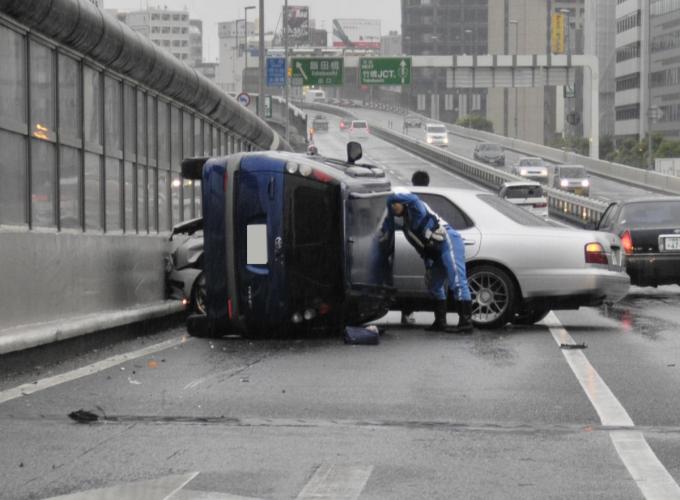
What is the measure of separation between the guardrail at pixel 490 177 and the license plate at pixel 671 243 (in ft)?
106

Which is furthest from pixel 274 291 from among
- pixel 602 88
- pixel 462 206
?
pixel 602 88

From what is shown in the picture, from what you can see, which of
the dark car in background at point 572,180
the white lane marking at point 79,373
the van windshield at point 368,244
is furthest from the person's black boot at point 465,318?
the dark car in background at point 572,180

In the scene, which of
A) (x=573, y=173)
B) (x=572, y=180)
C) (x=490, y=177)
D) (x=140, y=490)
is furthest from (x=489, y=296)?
(x=490, y=177)

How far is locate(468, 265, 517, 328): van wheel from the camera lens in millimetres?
16125

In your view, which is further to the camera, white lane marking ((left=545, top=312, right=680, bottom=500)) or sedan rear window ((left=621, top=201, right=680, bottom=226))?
sedan rear window ((left=621, top=201, right=680, bottom=226))

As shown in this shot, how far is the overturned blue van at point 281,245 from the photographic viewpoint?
14.1m

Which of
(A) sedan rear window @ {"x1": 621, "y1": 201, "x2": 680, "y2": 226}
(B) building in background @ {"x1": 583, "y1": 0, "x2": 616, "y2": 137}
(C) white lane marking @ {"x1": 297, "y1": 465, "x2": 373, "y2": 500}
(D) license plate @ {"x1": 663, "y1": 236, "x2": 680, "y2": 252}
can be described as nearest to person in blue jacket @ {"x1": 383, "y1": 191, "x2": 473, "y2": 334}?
(D) license plate @ {"x1": 663, "y1": 236, "x2": 680, "y2": 252}

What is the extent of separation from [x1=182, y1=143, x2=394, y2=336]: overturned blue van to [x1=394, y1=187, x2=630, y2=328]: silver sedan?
1579 millimetres

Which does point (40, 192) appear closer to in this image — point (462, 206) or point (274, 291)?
point (274, 291)

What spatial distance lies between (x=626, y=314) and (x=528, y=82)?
241 ft

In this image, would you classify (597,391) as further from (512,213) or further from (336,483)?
(512,213)

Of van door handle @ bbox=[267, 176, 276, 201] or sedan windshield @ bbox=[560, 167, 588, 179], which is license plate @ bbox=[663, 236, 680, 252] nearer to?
van door handle @ bbox=[267, 176, 276, 201]

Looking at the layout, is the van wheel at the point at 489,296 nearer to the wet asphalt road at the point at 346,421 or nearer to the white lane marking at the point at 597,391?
the white lane marking at the point at 597,391

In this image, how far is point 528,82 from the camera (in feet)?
300
